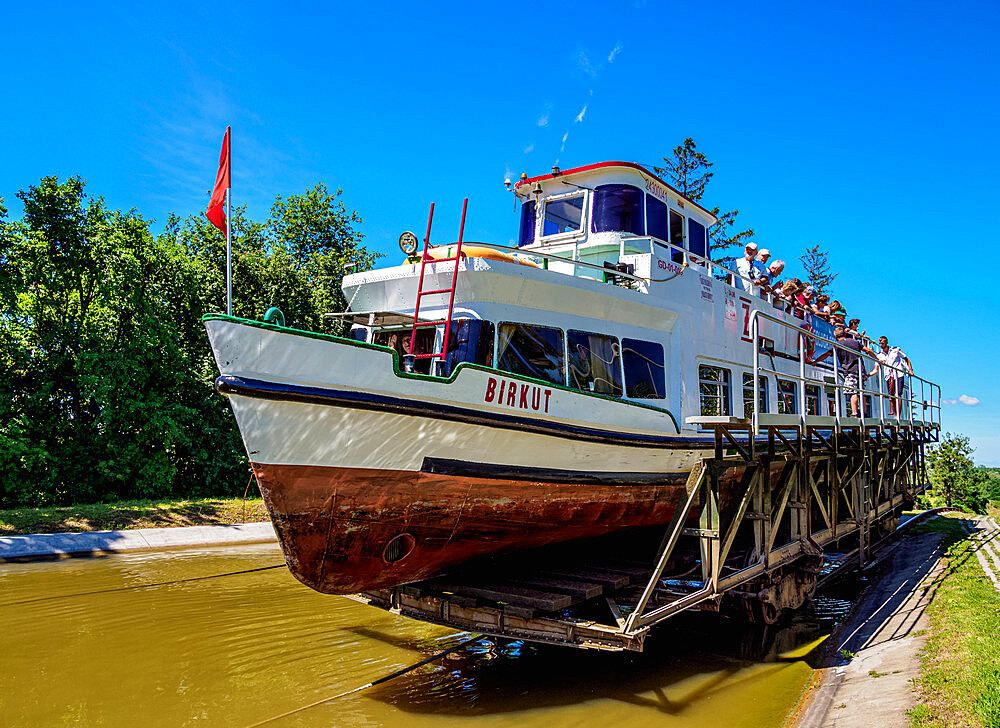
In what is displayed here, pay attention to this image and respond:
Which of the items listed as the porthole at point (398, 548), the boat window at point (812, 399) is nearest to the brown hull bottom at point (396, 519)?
the porthole at point (398, 548)

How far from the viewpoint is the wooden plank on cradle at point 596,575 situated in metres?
6.48

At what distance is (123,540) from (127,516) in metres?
1.96

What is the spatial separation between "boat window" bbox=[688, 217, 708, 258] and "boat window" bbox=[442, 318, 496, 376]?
483cm

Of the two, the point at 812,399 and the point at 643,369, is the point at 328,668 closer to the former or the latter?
the point at 643,369

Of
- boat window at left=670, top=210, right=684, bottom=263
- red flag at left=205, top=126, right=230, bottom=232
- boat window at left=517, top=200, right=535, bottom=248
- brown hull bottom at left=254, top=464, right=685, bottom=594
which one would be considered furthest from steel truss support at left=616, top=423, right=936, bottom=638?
red flag at left=205, top=126, right=230, bottom=232

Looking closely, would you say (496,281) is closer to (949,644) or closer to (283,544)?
(283,544)

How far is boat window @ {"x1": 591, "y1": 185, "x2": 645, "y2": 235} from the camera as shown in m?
9.24

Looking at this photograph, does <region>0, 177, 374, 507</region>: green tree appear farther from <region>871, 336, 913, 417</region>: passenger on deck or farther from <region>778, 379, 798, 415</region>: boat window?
<region>871, 336, 913, 417</region>: passenger on deck

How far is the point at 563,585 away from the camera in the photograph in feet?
20.8

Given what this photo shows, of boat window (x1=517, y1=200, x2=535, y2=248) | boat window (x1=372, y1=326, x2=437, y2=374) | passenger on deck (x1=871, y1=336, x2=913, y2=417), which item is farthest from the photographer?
passenger on deck (x1=871, y1=336, x2=913, y2=417)

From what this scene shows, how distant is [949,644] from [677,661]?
2687 mm

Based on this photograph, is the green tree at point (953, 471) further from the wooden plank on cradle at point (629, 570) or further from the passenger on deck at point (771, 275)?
the wooden plank on cradle at point (629, 570)

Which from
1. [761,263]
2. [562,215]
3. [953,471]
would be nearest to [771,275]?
[761,263]

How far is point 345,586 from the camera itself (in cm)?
567
